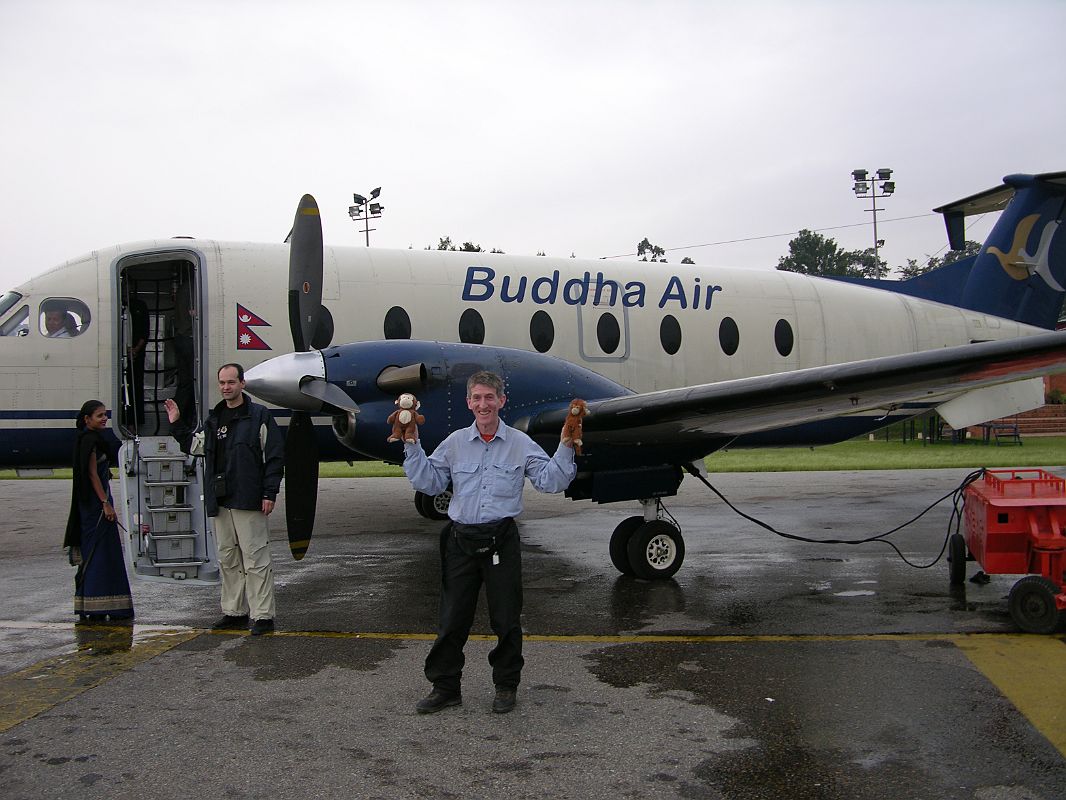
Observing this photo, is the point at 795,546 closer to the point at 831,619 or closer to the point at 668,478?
the point at 668,478

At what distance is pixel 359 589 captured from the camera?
28.6 feet

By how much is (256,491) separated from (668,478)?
4.06m

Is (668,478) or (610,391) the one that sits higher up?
(610,391)

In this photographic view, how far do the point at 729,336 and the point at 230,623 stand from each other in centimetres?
→ 828

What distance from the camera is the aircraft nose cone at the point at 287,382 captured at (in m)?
7.76

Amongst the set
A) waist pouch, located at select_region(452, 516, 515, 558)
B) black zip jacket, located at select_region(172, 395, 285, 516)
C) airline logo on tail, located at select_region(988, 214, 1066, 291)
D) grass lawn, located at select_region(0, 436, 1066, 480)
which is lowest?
grass lawn, located at select_region(0, 436, 1066, 480)

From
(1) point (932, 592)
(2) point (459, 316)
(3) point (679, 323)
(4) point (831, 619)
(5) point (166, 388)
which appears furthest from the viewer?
(3) point (679, 323)

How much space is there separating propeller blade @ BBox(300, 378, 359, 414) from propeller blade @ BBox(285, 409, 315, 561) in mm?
228

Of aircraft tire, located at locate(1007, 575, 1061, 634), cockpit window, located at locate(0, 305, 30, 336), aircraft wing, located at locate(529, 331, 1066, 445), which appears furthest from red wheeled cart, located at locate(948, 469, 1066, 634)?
cockpit window, located at locate(0, 305, 30, 336)

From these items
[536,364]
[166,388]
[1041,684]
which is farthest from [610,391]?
[166,388]

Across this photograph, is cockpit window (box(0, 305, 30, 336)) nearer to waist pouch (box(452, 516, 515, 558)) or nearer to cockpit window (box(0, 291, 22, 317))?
cockpit window (box(0, 291, 22, 317))

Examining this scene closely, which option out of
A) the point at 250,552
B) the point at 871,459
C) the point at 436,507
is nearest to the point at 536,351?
the point at 436,507

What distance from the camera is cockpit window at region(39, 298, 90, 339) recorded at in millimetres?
10500

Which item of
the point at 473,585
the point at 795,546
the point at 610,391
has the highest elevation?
the point at 610,391
